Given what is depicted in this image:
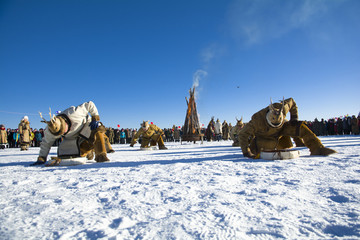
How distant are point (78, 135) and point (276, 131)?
15.2 ft

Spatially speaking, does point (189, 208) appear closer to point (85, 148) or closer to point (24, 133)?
point (85, 148)

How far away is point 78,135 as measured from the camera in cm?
465

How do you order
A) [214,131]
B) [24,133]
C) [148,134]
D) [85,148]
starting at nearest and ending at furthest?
[85,148]
[148,134]
[24,133]
[214,131]

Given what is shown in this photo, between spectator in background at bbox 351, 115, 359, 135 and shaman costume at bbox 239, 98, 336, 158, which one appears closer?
shaman costume at bbox 239, 98, 336, 158

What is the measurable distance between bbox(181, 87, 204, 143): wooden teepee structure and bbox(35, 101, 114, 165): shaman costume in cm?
908

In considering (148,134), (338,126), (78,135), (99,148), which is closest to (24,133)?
(148,134)

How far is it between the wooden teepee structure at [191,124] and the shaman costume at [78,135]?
358 inches

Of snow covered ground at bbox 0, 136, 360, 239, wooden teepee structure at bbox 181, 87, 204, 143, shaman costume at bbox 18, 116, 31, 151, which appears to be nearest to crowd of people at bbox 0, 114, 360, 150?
wooden teepee structure at bbox 181, 87, 204, 143

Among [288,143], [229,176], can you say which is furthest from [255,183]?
[288,143]

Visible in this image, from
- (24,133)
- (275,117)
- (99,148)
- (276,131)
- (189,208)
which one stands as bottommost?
(189,208)

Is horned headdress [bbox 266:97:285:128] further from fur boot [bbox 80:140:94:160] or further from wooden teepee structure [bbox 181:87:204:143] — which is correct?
wooden teepee structure [bbox 181:87:204:143]

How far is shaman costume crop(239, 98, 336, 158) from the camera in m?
4.26

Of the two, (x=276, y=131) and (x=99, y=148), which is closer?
(x=276, y=131)

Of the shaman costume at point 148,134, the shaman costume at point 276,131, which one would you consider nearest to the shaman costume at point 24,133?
the shaman costume at point 148,134
